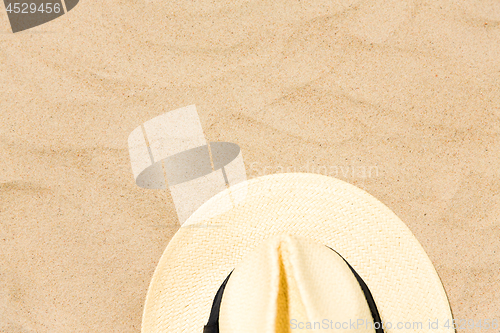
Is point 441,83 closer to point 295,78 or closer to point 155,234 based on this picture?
point 295,78

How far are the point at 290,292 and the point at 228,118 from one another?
3.11 feet

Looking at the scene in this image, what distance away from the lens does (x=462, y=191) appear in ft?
5.08

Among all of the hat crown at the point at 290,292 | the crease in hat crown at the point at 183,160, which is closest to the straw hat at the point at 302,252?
the hat crown at the point at 290,292

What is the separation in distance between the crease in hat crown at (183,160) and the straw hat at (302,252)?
1.40 feet

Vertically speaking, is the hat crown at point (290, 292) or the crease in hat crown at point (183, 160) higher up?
the hat crown at point (290, 292)

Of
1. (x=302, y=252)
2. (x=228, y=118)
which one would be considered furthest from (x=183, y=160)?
(x=302, y=252)

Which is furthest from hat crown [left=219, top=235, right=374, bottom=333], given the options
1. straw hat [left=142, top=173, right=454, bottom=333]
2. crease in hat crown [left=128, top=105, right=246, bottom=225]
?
crease in hat crown [left=128, top=105, right=246, bottom=225]

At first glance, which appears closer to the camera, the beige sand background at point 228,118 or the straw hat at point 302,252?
the straw hat at point 302,252

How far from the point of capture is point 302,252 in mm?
828

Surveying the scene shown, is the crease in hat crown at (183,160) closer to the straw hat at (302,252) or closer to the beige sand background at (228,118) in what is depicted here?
the beige sand background at (228,118)

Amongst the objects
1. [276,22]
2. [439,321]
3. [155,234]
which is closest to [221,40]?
[276,22]

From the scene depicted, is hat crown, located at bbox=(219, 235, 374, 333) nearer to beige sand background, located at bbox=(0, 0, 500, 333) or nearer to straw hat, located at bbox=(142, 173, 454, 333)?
straw hat, located at bbox=(142, 173, 454, 333)

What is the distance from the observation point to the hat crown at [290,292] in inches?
30.0

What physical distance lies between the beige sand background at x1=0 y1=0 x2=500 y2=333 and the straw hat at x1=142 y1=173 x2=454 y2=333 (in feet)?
1.53
